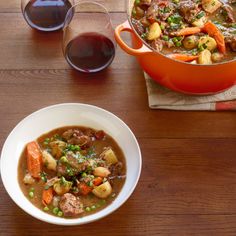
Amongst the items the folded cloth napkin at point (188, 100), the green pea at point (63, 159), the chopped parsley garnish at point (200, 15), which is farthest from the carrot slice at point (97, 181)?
the chopped parsley garnish at point (200, 15)

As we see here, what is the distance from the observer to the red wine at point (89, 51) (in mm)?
1507

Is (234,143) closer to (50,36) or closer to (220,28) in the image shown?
(220,28)

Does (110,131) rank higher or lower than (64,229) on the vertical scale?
higher

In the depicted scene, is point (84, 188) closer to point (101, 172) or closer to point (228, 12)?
point (101, 172)

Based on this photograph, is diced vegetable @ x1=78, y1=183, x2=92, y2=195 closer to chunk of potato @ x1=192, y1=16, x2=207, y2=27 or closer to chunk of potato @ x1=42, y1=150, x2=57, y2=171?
chunk of potato @ x1=42, y1=150, x2=57, y2=171

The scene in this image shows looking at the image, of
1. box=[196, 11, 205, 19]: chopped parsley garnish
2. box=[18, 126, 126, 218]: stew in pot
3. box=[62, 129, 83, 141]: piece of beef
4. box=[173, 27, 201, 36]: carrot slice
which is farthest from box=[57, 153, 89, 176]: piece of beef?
box=[196, 11, 205, 19]: chopped parsley garnish

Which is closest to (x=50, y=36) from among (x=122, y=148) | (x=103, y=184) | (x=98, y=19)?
(x=98, y=19)

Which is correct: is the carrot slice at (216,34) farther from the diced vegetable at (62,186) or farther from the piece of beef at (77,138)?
the diced vegetable at (62,186)

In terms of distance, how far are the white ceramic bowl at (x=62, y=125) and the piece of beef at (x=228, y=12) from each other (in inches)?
24.4

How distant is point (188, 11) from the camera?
62.3 inches

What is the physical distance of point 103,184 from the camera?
1226 millimetres

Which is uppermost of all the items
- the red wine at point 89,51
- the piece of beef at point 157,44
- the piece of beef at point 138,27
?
the piece of beef at point 138,27

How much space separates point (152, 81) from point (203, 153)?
34cm

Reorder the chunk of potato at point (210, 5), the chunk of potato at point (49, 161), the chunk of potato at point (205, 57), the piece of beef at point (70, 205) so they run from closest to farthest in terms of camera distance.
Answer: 1. the piece of beef at point (70, 205)
2. the chunk of potato at point (49, 161)
3. the chunk of potato at point (205, 57)
4. the chunk of potato at point (210, 5)
